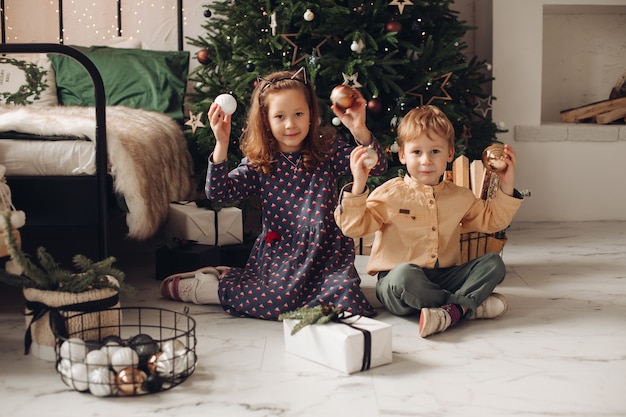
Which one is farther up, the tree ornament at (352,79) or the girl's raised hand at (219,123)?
the tree ornament at (352,79)

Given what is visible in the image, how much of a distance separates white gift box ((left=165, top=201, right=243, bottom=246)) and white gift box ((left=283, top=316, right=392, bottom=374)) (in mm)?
973

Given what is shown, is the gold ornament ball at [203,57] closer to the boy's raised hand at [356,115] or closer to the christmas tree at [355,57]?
the christmas tree at [355,57]

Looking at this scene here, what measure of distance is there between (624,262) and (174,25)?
7.50ft

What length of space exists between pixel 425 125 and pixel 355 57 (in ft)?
3.00

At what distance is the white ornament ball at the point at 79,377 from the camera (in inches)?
63.9

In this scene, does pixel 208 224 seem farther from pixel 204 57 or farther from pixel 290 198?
pixel 204 57

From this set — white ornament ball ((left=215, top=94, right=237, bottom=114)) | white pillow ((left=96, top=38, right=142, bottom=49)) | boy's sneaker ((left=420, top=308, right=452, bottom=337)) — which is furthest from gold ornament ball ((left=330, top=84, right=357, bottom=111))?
white pillow ((left=96, top=38, right=142, bottom=49))

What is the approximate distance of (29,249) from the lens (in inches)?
122

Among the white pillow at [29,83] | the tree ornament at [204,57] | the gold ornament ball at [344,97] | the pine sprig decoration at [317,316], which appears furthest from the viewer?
the tree ornament at [204,57]

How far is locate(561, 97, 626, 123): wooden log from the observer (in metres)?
3.90

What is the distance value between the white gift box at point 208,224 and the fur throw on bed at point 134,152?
6 centimetres

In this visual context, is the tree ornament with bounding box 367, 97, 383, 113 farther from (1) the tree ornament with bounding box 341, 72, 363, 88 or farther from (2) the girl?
(2) the girl

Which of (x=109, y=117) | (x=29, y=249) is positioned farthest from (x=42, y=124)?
(x=29, y=249)

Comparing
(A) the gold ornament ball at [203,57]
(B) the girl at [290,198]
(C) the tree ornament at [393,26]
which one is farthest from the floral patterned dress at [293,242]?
(A) the gold ornament ball at [203,57]
